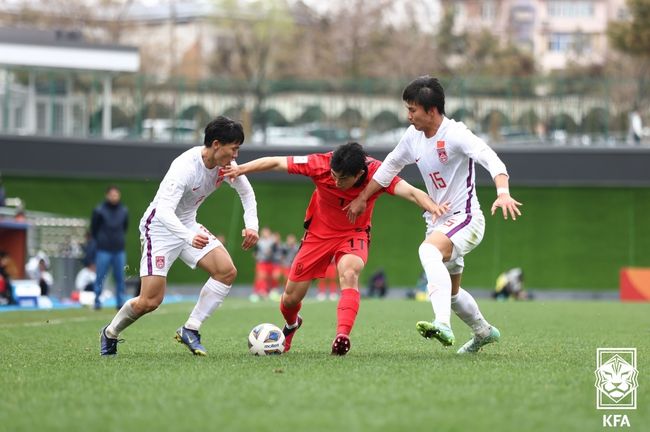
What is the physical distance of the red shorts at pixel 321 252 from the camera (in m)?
10.7

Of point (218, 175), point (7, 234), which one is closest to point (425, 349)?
point (218, 175)

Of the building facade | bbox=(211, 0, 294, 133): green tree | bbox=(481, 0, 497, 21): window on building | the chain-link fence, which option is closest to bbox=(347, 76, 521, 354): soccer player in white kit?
the chain-link fence

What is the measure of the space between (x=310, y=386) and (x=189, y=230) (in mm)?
2833

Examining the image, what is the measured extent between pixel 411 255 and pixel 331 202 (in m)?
27.3

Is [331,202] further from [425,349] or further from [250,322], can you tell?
[250,322]

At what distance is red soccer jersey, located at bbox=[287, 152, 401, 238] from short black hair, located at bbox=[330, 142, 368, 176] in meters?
0.36

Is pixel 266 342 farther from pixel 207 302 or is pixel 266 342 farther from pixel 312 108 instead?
pixel 312 108

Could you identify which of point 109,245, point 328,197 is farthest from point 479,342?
point 109,245

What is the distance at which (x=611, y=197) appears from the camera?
37.6 m

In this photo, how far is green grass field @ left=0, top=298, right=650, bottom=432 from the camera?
6281mm

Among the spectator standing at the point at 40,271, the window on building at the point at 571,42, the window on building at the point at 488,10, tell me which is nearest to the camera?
the spectator standing at the point at 40,271

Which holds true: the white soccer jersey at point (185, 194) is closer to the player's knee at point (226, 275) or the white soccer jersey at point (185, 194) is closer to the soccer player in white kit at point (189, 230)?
the soccer player in white kit at point (189, 230)

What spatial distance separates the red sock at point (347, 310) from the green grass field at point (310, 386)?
0.83 ft

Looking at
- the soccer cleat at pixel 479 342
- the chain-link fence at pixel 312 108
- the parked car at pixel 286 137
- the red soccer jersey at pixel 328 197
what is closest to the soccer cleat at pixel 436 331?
the soccer cleat at pixel 479 342
